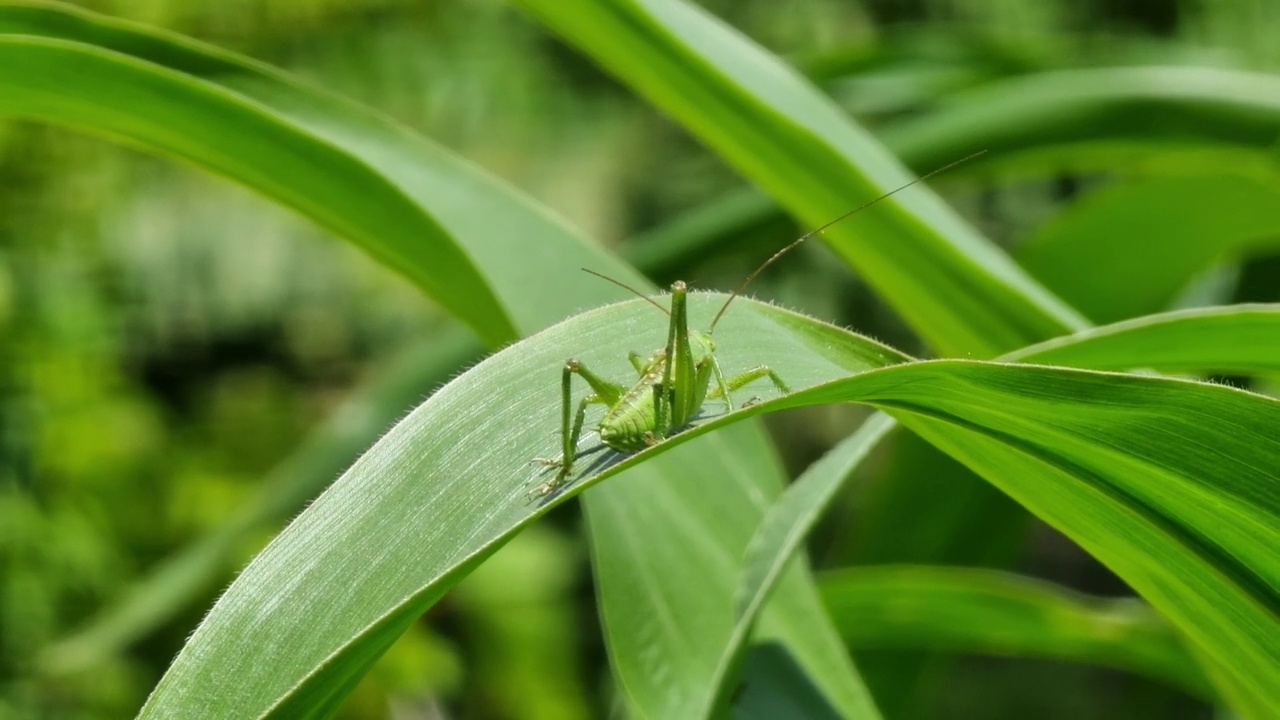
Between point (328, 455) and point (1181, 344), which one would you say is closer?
point (1181, 344)

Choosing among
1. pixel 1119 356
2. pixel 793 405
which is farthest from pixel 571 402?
pixel 1119 356

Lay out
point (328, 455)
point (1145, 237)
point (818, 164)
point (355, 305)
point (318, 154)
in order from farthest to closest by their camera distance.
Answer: point (355, 305) → point (328, 455) → point (1145, 237) → point (818, 164) → point (318, 154)

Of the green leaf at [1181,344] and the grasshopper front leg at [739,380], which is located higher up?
the grasshopper front leg at [739,380]

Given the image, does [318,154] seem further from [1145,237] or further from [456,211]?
[1145,237]

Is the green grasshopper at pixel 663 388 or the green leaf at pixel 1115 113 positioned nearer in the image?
the green grasshopper at pixel 663 388

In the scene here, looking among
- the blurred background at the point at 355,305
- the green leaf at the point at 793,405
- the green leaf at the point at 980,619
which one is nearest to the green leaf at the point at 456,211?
the green leaf at the point at 793,405

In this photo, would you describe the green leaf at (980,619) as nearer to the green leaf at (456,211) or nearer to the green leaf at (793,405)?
the green leaf at (456,211)

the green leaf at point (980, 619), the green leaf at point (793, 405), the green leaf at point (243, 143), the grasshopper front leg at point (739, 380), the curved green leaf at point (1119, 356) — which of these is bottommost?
the green leaf at point (793, 405)

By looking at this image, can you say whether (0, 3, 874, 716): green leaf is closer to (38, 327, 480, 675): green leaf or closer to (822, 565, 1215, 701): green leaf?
(822, 565, 1215, 701): green leaf
